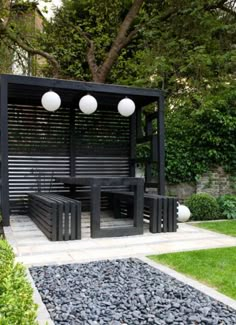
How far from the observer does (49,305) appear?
2697 millimetres

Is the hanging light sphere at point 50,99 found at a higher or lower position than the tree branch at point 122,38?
lower

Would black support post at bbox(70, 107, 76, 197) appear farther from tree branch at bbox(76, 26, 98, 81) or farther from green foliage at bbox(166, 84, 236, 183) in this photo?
tree branch at bbox(76, 26, 98, 81)

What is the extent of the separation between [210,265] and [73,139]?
5104 millimetres

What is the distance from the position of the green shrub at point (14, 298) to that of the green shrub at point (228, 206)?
6245 mm

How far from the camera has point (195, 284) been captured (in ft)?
10.7

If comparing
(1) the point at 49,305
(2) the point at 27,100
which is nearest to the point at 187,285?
(1) the point at 49,305

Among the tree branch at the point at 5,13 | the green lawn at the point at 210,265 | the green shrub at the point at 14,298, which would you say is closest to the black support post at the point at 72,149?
the tree branch at the point at 5,13

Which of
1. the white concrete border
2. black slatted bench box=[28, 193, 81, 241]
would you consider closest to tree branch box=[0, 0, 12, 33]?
black slatted bench box=[28, 193, 81, 241]

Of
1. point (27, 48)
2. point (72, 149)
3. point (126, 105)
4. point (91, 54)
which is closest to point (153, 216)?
point (126, 105)

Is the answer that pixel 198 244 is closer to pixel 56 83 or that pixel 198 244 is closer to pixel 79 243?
pixel 79 243

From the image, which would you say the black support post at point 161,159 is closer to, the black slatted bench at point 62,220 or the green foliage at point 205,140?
the green foliage at point 205,140

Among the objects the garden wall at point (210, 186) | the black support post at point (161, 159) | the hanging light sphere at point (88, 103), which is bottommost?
the garden wall at point (210, 186)

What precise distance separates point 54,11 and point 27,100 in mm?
6540

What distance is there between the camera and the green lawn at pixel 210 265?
10.9 ft
